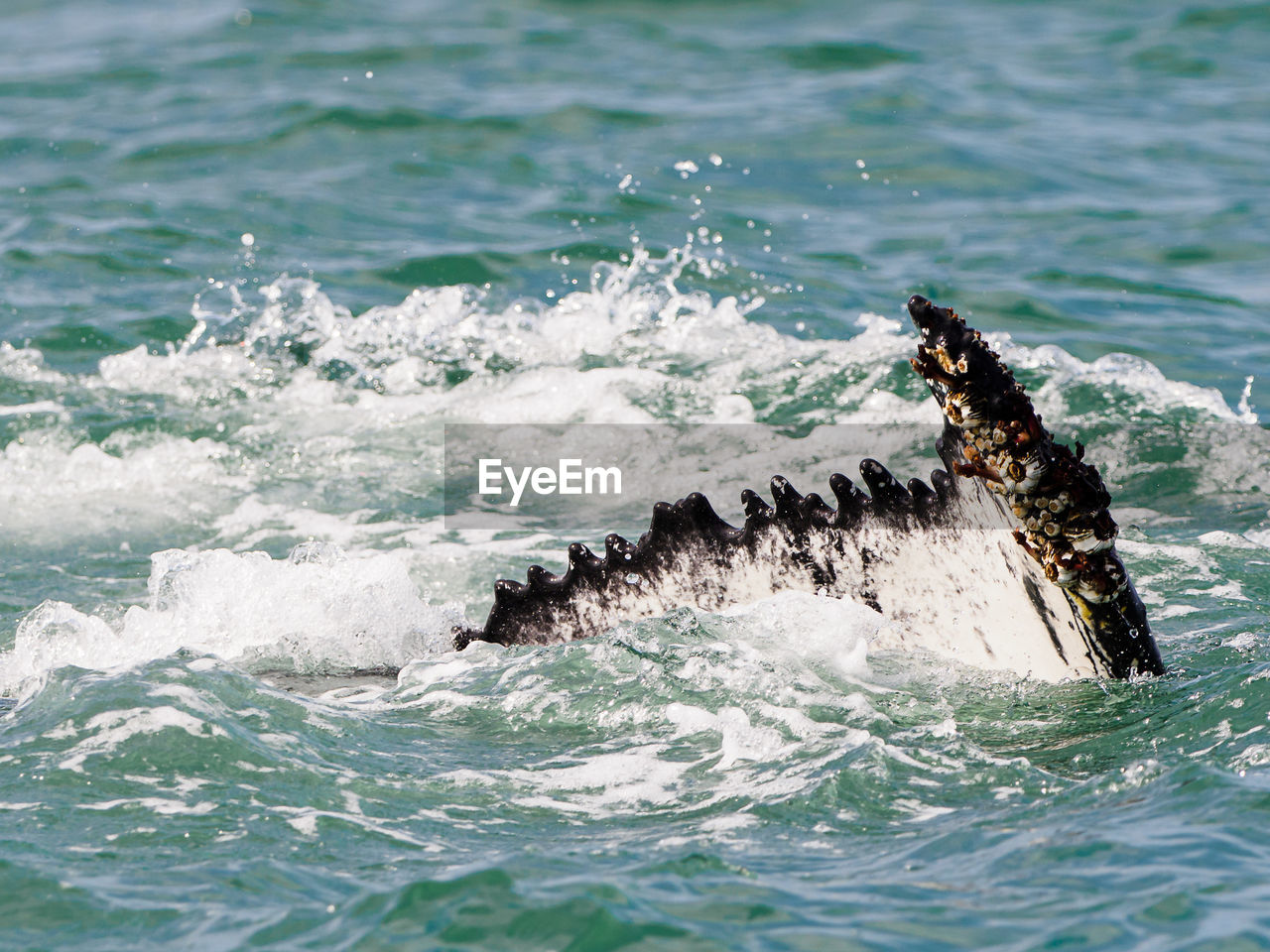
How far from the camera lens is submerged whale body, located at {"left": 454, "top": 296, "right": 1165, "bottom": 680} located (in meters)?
4.86

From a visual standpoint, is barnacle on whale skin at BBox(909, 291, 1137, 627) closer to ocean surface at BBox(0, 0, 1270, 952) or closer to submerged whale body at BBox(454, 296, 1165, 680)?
submerged whale body at BBox(454, 296, 1165, 680)

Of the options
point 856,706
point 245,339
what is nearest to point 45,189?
point 245,339

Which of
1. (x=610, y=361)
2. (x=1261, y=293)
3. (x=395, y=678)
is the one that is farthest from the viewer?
(x=1261, y=293)

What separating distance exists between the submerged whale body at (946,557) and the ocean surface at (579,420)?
0.13 metres

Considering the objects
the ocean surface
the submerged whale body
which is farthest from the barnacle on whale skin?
the ocean surface

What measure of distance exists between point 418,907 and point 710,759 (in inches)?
57.7

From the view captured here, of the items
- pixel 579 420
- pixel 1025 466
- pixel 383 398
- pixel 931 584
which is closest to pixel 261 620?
pixel 931 584

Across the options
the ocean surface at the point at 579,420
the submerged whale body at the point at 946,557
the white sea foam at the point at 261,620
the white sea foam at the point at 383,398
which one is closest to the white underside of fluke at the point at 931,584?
the submerged whale body at the point at 946,557

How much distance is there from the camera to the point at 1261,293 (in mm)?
13375

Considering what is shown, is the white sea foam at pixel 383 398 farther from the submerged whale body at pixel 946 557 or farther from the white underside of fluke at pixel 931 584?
the white underside of fluke at pixel 931 584

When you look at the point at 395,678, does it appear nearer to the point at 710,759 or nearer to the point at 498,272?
the point at 710,759

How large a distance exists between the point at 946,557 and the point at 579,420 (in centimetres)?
597

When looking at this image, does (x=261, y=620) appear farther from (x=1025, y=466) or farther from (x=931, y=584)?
(x=1025, y=466)

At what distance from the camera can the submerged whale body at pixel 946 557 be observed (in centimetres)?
486
